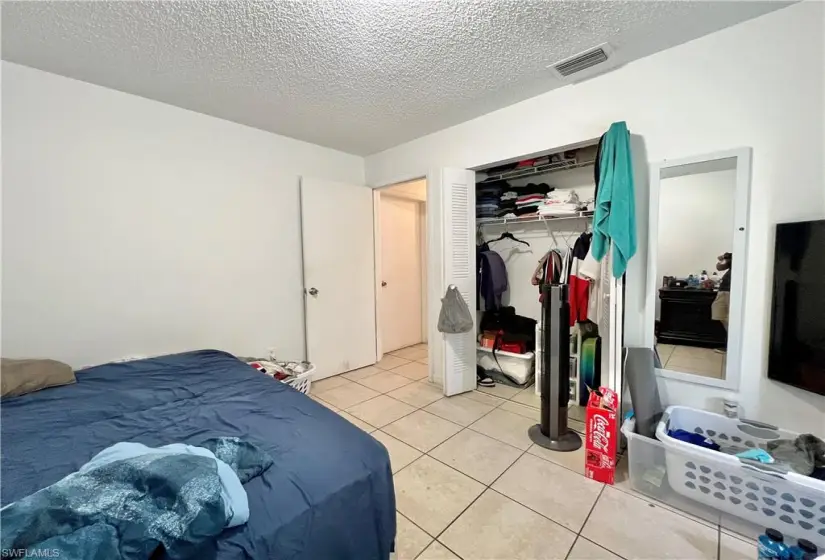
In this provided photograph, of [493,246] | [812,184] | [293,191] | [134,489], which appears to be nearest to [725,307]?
[812,184]

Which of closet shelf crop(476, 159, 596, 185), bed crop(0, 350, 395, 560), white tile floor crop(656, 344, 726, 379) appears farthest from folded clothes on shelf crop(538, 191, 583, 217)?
bed crop(0, 350, 395, 560)

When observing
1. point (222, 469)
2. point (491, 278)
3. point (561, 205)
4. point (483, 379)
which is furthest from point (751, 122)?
point (222, 469)

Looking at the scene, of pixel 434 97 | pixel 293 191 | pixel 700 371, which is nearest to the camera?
pixel 700 371

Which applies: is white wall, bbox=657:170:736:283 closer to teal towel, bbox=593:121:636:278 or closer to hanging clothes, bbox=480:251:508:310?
teal towel, bbox=593:121:636:278

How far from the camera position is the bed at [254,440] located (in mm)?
900

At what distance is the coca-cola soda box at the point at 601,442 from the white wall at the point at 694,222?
919 mm

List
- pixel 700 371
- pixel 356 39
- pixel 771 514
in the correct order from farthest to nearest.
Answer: pixel 700 371 → pixel 356 39 → pixel 771 514

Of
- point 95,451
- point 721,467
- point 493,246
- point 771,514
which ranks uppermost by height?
point 493,246

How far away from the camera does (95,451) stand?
1173mm

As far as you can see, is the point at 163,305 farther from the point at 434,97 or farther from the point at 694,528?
the point at 694,528

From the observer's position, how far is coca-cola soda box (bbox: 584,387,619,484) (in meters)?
1.74

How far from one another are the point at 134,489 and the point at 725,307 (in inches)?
105

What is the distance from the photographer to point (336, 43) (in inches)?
70.3

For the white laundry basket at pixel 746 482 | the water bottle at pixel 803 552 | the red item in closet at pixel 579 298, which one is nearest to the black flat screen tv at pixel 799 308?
the white laundry basket at pixel 746 482
